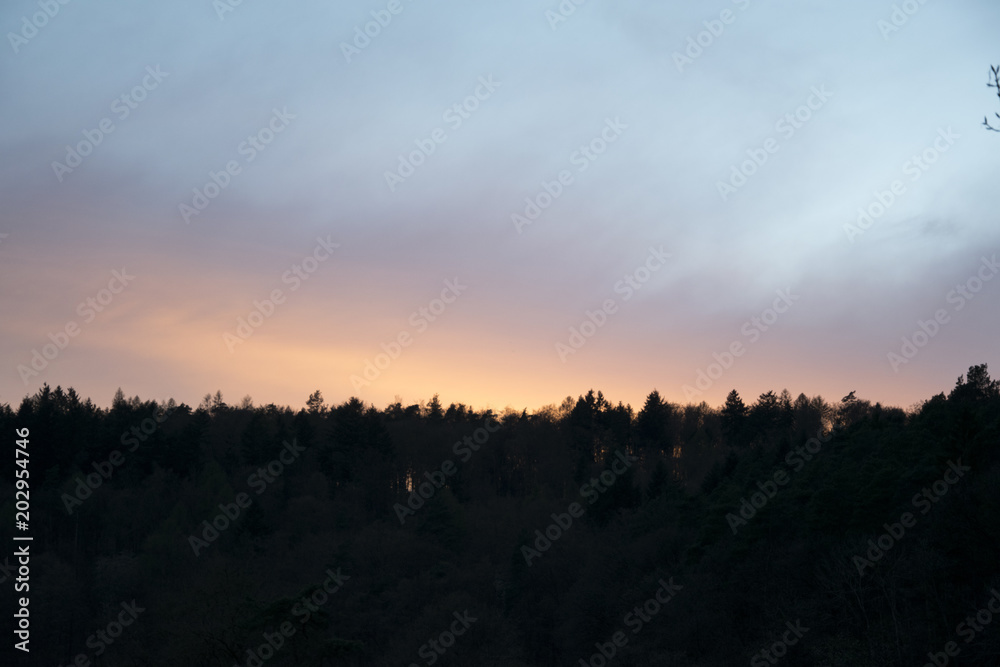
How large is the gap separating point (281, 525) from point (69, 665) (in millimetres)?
29557

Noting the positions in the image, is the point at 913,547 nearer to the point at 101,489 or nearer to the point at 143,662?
the point at 143,662

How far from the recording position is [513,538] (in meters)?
80.7

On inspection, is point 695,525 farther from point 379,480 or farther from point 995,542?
point 379,480

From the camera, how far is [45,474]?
84.8 meters

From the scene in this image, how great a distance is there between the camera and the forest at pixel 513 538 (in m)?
38.3

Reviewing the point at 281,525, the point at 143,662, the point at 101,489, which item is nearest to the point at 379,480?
the point at 281,525

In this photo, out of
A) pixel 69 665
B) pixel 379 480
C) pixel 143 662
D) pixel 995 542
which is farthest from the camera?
pixel 379 480

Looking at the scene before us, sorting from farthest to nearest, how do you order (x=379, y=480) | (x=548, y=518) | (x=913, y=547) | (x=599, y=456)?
1. (x=599, y=456)
2. (x=379, y=480)
3. (x=548, y=518)
4. (x=913, y=547)

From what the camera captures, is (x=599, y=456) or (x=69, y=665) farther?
(x=599, y=456)

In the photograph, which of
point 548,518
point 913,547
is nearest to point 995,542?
point 913,547

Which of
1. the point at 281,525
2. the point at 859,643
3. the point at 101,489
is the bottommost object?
the point at 859,643

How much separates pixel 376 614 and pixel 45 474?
48.9m

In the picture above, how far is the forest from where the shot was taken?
1507 inches

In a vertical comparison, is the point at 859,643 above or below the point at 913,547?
below
